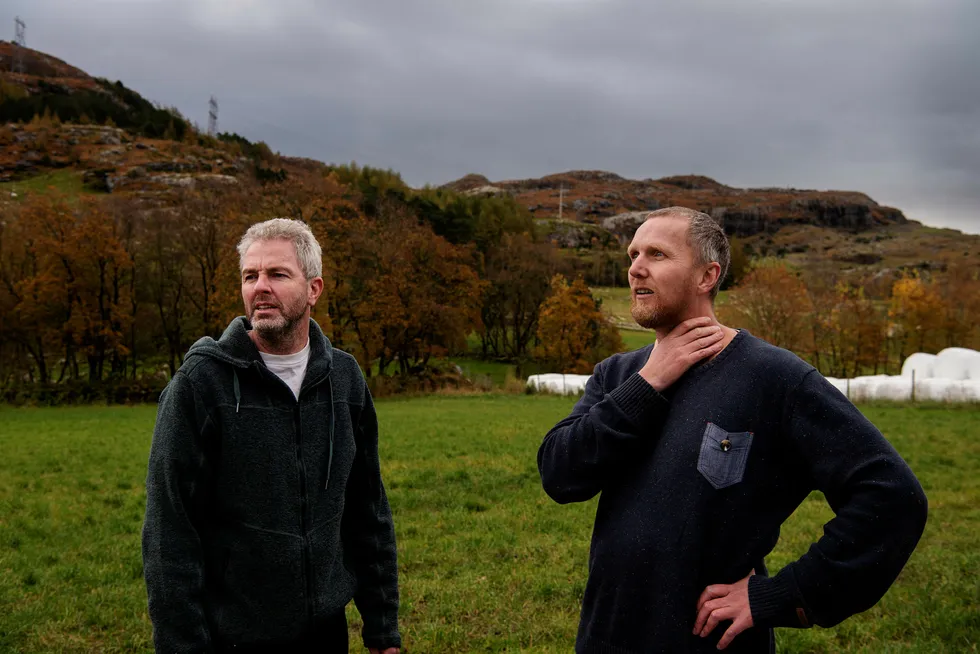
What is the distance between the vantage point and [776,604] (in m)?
1.95

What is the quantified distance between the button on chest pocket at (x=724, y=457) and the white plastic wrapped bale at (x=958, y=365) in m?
31.7

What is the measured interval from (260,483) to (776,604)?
6.42 ft

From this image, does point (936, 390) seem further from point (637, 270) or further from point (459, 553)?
point (637, 270)

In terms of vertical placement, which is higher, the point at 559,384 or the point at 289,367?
the point at 289,367

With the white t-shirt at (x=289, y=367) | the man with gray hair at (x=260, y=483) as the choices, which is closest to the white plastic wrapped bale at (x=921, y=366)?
the man with gray hair at (x=260, y=483)

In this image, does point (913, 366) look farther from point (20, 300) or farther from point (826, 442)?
point (20, 300)

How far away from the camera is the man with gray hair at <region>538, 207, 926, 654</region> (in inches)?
74.0

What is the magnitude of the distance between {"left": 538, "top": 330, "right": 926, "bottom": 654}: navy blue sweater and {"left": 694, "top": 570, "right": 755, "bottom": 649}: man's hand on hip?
30 millimetres

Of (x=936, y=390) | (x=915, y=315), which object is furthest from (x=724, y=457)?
(x=915, y=315)

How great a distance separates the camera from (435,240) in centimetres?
4384

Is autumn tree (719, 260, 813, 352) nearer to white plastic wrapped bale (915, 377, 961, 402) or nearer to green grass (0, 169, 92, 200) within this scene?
white plastic wrapped bale (915, 377, 961, 402)

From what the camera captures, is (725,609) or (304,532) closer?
(725,609)

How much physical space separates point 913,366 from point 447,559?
3204 centimetres

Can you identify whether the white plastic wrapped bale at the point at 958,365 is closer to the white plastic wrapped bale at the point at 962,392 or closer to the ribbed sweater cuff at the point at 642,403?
the white plastic wrapped bale at the point at 962,392
